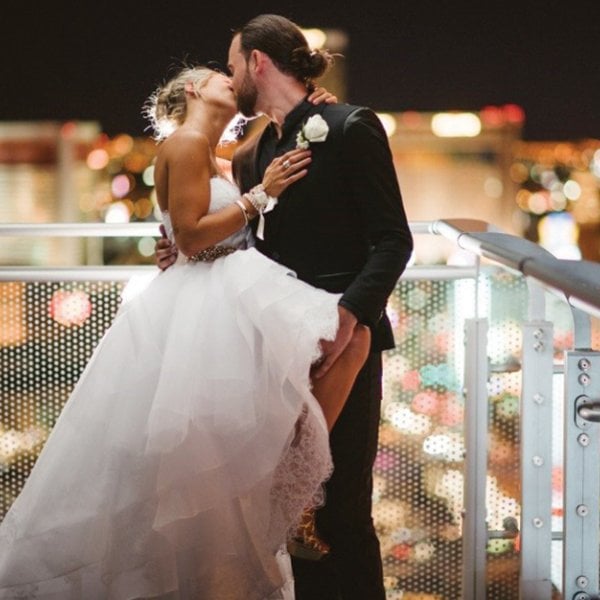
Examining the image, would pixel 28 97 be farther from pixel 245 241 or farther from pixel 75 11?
pixel 245 241

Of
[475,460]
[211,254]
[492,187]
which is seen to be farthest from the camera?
[492,187]

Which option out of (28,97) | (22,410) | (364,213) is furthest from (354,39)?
(364,213)

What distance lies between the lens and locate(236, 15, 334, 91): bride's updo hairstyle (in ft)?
7.00

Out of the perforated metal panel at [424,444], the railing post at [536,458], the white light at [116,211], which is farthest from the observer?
the white light at [116,211]

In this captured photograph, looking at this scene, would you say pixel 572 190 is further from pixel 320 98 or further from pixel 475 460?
pixel 320 98

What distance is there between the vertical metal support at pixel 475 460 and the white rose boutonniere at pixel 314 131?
2.30 feet

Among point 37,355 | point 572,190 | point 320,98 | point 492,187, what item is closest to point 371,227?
point 320,98

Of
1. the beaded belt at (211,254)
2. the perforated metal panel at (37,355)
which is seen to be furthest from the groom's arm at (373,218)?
the perforated metal panel at (37,355)

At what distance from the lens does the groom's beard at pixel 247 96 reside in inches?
85.2

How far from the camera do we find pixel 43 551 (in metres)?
2.14

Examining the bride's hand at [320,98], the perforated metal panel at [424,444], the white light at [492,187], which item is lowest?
the white light at [492,187]

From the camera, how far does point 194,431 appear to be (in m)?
2.02

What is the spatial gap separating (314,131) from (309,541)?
2.80 feet

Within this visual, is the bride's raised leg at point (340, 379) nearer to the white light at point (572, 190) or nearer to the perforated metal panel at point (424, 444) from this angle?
the perforated metal panel at point (424, 444)
